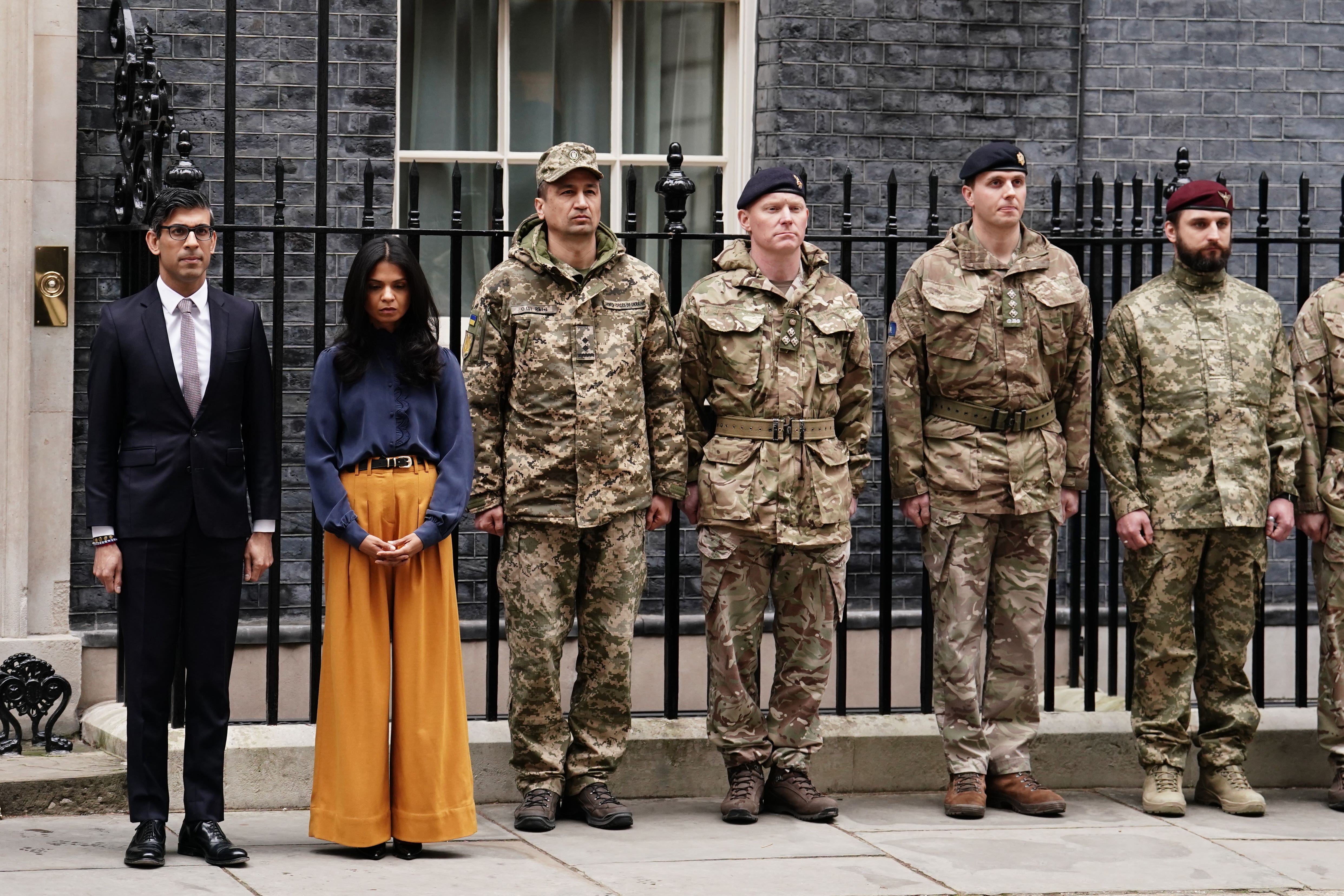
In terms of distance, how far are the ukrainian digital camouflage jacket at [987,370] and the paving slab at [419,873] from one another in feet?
6.60

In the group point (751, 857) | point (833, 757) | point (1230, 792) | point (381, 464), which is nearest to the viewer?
point (381, 464)

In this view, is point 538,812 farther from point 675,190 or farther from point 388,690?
point 675,190

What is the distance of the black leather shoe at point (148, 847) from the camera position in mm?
5512

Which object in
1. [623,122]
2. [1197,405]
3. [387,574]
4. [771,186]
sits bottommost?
[387,574]

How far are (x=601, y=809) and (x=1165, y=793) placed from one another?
2175 millimetres

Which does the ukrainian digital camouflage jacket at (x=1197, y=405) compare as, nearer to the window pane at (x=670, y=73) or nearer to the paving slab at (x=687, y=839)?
the paving slab at (x=687, y=839)

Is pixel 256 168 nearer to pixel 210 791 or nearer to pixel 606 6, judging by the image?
pixel 606 6

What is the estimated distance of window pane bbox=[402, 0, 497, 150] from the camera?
8719mm

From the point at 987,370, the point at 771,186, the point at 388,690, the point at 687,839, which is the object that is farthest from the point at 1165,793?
the point at 388,690

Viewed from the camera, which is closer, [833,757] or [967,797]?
[967,797]

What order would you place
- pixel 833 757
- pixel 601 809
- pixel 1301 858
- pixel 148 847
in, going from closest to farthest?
pixel 148 847, pixel 1301 858, pixel 601 809, pixel 833 757

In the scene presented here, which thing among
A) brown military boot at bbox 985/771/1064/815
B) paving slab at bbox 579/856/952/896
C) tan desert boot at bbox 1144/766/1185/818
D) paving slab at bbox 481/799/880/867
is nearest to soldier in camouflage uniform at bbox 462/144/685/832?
paving slab at bbox 481/799/880/867

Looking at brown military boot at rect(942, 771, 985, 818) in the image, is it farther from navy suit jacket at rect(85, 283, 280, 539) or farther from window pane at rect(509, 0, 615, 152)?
window pane at rect(509, 0, 615, 152)

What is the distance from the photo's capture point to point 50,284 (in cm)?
737
